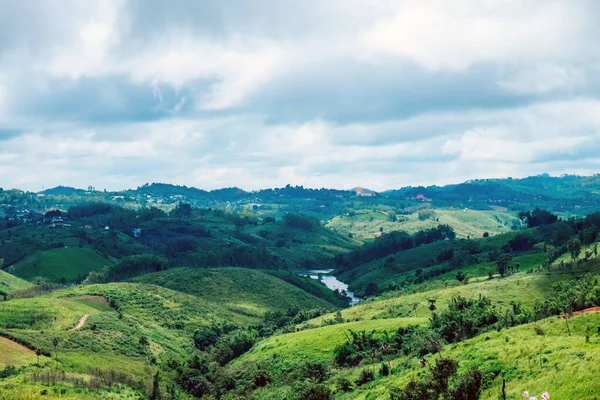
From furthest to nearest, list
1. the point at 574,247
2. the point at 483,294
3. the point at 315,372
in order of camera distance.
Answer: the point at 574,247 → the point at 483,294 → the point at 315,372

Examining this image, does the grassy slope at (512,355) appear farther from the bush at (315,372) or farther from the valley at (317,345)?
the bush at (315,372)

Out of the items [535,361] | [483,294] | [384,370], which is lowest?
[384,370]

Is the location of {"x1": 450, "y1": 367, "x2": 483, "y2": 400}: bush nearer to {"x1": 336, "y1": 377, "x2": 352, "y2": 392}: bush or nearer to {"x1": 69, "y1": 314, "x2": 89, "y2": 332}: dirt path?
{"x1": 336, "y1": 377, "x2": 352, "y2": 392}: bush

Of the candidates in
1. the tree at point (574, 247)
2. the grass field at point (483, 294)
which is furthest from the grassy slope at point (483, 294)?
the tree at point (574, 247)

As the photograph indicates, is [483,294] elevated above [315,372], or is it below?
above

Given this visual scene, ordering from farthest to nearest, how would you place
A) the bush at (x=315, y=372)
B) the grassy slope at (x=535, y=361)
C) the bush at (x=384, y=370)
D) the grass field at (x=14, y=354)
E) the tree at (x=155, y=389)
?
1. the tree at (x=155, y=389)
2. the grass field at (x=14, y=354)
3. the bush at (x=315, y=372)
4. the bush at (x=384, y=370)
5. the grassy slope at (x=535, y=361)

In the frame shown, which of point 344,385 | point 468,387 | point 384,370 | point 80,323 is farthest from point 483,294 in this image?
point 80,323

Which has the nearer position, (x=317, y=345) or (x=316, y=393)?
(x=316, y=393)

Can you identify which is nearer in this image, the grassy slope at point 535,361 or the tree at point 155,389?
the grassy slope at point 535,361

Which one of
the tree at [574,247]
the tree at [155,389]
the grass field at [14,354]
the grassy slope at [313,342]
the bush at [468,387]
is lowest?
the tree at [155,389]

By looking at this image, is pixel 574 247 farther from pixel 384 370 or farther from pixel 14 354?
pixel 14 354

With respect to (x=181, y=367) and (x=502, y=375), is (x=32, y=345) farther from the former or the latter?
(x=502, y=375)

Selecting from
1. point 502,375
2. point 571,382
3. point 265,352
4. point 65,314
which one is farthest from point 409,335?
point 65,314

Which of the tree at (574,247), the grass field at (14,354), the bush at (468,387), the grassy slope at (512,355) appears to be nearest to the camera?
the grassy slope at (512,355)
